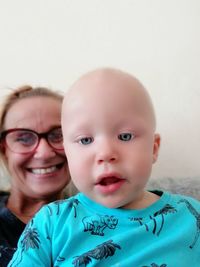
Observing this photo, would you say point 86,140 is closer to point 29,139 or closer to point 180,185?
point 29,139

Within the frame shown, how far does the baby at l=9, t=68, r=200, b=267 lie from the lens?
27.0 inches

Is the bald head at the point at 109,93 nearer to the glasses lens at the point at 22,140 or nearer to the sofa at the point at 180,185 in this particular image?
the glasses lens at the point at 22,140

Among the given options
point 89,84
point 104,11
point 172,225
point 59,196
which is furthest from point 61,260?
point 104,11

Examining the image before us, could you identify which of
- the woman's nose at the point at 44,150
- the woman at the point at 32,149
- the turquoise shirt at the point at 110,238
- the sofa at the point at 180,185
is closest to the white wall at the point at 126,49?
the sofa at the point at 180,185

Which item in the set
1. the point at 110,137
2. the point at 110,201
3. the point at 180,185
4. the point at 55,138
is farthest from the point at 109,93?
the point at 180,185

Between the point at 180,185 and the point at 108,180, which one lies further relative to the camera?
the point at 180,185

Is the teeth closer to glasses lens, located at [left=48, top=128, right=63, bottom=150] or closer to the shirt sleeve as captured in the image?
glasses lens, located at [left=48, top=128, right=63, bottom=150]

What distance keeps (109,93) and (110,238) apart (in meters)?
0.28

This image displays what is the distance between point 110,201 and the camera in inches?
27.7

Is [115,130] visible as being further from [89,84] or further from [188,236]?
[188,236]

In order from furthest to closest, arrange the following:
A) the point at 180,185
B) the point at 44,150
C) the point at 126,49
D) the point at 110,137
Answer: the point at 126,49
the point at 180,185
the point at 44,150
the point at 110,137

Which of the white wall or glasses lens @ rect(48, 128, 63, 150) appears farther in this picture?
the white wall

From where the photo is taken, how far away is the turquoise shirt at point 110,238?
69cm

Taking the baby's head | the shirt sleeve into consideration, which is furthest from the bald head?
the shirt sleeve
